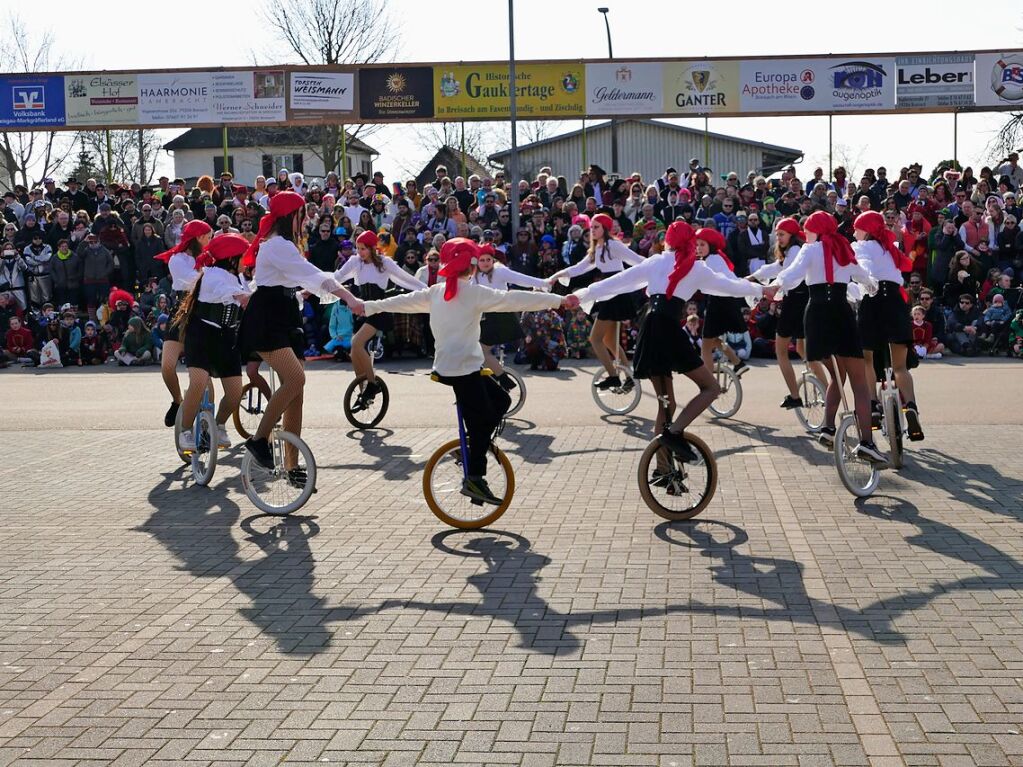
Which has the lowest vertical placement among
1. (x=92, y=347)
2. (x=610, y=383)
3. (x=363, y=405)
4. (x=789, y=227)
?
(x=363, y=405)

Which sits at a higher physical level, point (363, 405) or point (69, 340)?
point (69, 340)

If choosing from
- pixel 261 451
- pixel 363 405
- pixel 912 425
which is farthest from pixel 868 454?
pixel 363 405

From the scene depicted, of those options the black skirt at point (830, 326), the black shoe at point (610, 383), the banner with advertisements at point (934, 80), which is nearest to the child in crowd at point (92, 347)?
the black shoe at point (610, 383)

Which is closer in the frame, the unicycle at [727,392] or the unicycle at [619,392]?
the unicycle at [727,392]

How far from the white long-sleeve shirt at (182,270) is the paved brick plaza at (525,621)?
1.64m

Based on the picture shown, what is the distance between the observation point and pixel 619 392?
14359 millimetres

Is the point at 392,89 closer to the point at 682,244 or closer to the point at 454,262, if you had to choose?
the point at 682,244

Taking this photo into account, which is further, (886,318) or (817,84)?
(817,84)

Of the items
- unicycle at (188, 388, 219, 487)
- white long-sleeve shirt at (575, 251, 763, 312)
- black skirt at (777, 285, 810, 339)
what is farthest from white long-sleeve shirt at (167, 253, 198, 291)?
black skirt at (777, 285, 810, 339)

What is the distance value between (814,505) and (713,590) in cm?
248

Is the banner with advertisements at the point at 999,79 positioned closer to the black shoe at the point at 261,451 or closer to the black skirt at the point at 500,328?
the black skirt at the point at 500,328

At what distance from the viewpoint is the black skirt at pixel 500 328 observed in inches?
460

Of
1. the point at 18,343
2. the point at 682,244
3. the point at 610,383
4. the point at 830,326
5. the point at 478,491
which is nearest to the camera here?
the point at 478,491

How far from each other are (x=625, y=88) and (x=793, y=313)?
19.2 m
